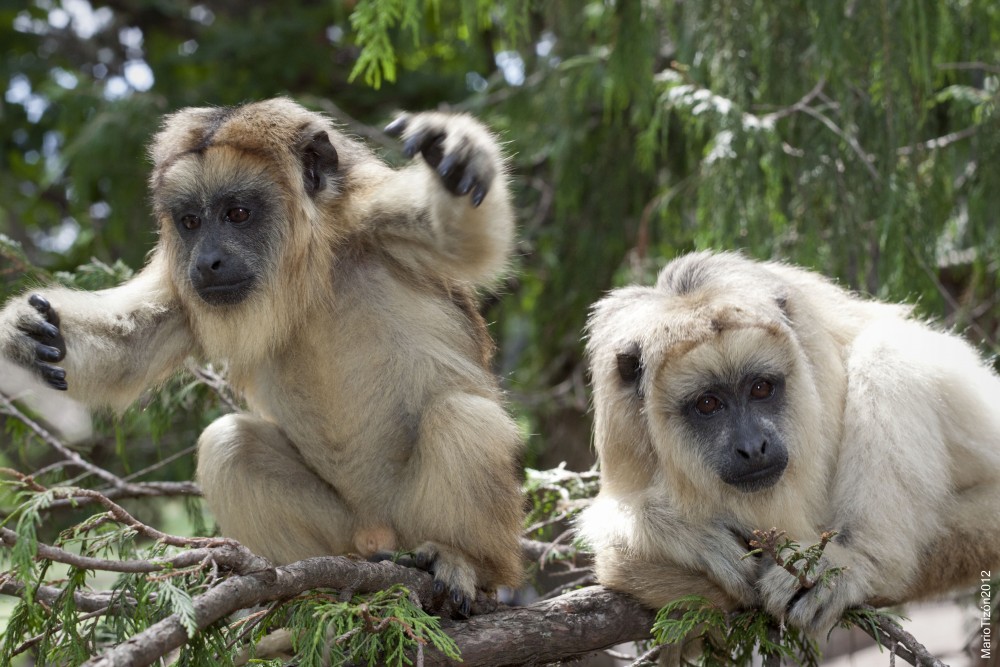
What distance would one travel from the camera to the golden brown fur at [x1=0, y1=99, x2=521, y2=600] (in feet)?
13.6

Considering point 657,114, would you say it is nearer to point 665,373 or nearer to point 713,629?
point 665,373

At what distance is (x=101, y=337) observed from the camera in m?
4.30

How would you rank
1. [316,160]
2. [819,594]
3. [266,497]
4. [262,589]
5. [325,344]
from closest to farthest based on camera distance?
1. [262,589]
2. [819,594]
3. [266,497]
4. [325,344]
5. [316,160]

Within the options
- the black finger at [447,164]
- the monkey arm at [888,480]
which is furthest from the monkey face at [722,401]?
the black finger at [447,164]

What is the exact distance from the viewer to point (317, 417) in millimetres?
4402

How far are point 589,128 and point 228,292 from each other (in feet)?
13.0

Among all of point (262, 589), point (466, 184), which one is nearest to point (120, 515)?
point (262, 589)

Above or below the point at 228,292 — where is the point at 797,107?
above

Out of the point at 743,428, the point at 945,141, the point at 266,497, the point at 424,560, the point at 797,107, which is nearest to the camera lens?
the point at 743,428

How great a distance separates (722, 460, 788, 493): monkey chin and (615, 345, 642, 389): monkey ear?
0.57 meters

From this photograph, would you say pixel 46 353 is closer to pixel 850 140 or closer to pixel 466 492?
pixel 466 492

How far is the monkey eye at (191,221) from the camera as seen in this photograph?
14.1 feet

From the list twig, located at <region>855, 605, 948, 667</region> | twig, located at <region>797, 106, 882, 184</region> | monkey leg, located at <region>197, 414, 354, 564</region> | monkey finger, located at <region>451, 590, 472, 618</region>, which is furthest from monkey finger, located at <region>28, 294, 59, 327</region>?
twig, located at <region>797, 106, 882, 184</region>

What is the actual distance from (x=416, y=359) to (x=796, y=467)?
160 cm
